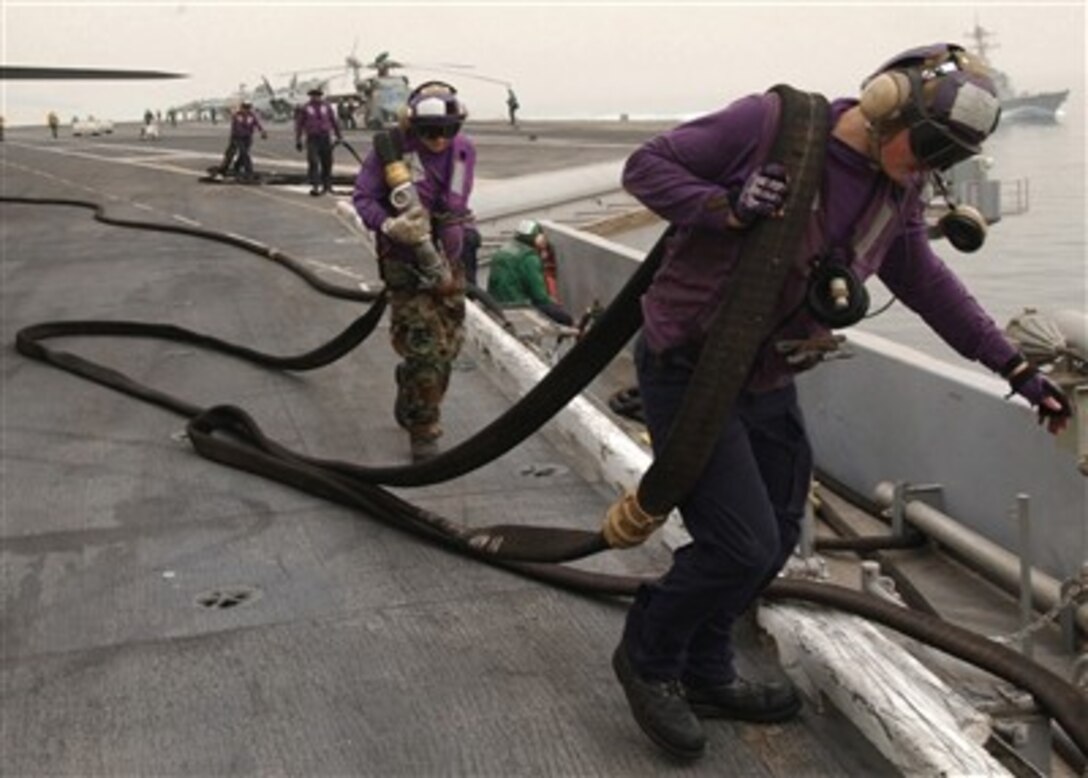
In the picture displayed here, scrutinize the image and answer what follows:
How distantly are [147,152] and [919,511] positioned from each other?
36.7 m

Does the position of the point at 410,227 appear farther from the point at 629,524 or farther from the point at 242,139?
the point at 242,139

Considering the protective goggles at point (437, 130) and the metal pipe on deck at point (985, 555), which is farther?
the protective goggles at point (437, 130)

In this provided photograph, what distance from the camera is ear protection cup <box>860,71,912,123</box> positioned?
2.65m

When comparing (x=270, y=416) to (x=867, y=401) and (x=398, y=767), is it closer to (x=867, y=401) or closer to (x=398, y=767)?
(x=867, y=401)

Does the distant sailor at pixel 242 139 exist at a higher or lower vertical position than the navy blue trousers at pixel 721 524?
lower

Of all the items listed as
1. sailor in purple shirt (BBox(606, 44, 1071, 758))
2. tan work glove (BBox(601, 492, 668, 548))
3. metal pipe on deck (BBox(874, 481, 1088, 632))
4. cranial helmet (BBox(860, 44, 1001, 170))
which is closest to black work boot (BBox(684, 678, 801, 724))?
sailor in purple shirt (BBox(606, 44, 1071, 758))

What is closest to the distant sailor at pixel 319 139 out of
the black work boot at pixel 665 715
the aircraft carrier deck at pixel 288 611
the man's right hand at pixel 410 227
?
the aircraft carrier deck at pixel 288 611

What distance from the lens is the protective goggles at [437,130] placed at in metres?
5.64

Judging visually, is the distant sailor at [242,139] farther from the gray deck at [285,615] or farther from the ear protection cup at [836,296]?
the ear protection cup at [836,296]

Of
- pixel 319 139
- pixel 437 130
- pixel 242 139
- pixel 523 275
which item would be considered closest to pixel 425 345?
pixel 437 130

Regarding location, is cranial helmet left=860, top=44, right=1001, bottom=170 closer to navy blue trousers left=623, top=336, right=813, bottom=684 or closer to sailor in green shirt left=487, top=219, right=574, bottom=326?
navy blue trousers left=623, top=336, right=813, bottom=684

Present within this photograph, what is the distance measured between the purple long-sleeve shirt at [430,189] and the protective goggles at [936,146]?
3.30 metres

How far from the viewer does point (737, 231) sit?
2801 mm

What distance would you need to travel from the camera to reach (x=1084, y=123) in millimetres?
112375
